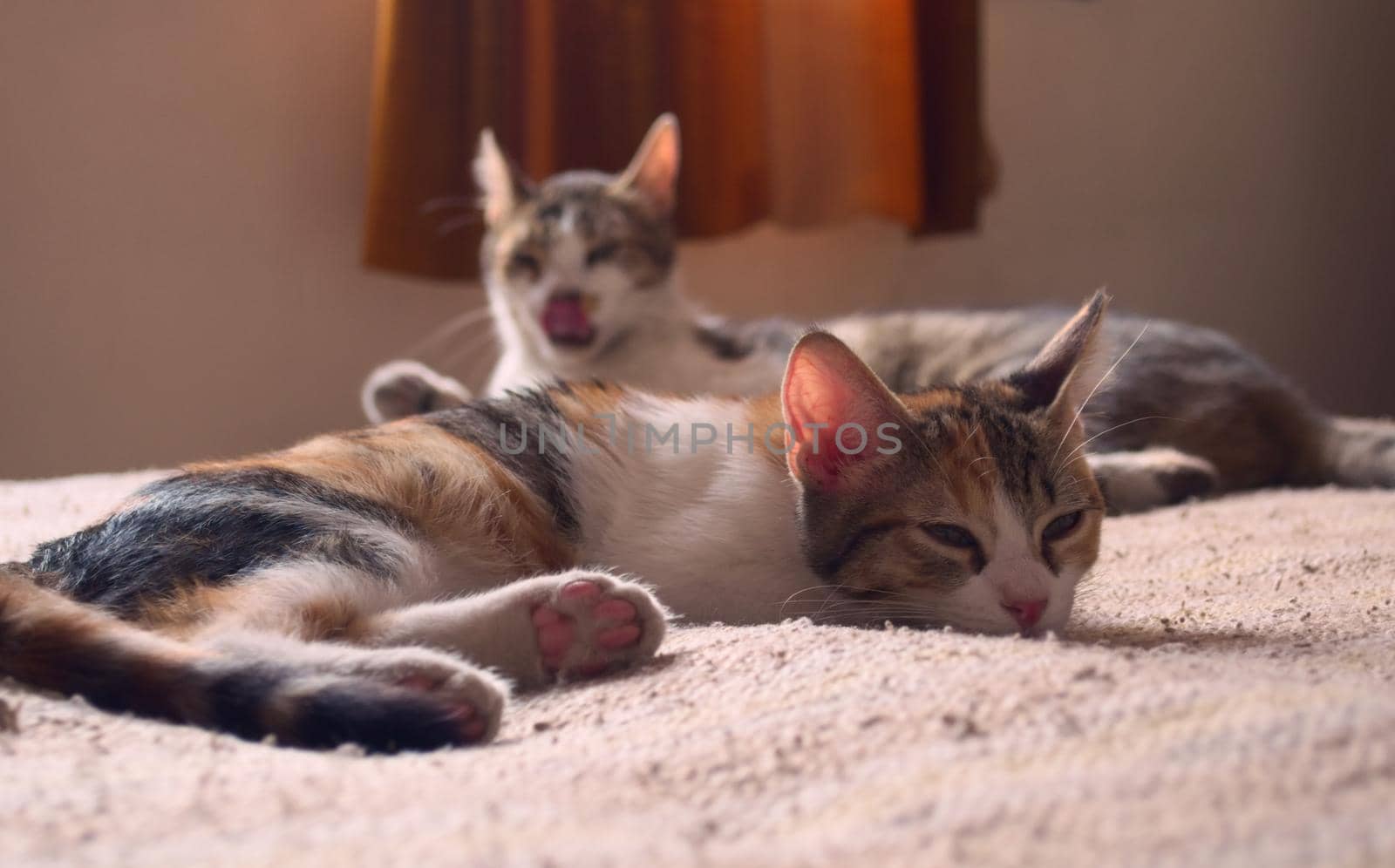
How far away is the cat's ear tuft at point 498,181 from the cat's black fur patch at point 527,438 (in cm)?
117

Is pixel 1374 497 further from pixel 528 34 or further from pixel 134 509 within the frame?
pixel 528 34

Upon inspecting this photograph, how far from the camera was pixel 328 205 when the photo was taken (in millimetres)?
2828

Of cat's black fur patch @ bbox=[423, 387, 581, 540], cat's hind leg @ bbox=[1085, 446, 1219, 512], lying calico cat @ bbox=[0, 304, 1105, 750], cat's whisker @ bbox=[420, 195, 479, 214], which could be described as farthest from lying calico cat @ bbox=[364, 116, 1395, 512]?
lying calico cat @ bbox=[0, 304, 1105, 750]

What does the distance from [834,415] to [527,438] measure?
0.37 meters

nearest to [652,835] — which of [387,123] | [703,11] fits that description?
[387,123]

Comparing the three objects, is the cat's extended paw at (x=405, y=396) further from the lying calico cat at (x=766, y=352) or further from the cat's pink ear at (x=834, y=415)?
the cat's pink ear at (x=834, y=415)

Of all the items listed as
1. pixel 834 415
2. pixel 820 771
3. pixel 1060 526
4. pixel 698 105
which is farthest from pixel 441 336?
pixel 820 771

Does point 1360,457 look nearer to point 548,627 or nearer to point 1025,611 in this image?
point 1025,611

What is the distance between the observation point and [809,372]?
1.08m

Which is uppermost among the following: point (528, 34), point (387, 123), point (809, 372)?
point (528, 34)

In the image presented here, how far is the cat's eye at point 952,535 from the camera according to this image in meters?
1.06

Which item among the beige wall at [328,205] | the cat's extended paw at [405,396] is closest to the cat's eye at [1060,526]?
the cat's extended paw at [405,396]

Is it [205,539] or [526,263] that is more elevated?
[526,263]

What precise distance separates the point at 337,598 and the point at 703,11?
7.60 feet
